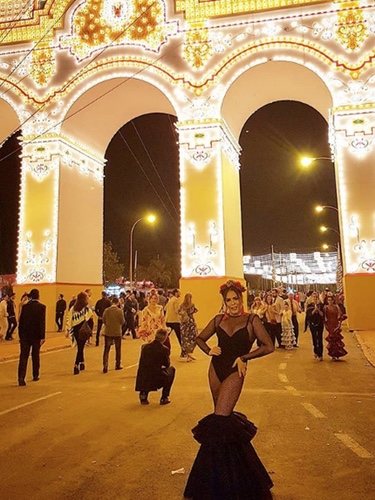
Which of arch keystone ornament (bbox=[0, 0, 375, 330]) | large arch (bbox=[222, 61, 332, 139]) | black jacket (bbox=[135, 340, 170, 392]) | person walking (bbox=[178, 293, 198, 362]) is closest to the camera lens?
black jacket (bbox=[135, 340, 170, 392])

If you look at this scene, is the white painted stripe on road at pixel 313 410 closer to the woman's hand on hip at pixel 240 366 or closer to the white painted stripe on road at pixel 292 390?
the white painted stripe on road at pixel 292 390

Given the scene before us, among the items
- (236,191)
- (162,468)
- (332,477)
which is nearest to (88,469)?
(162,468)

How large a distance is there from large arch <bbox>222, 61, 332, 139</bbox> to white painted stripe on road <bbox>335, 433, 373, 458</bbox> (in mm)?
16623

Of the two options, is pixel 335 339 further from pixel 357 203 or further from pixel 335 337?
pixel 357 203

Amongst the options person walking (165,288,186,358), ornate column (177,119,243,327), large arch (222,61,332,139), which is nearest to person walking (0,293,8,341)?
ornate column (177,119,243,327)

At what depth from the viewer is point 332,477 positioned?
13.9ft

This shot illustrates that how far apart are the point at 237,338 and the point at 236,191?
18.9m

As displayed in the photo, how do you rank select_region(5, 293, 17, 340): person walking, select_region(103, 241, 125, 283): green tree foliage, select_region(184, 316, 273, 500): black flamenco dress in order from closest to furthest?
select_region(184, 316, 273, 500): black flamenco dress, select_region(5, 293, 17, 340): person walking, select_region(103, 241, 125, 283): green tree foliage

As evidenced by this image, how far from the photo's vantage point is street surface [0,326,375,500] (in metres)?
4.11

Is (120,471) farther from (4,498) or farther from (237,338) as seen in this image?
(237,338)

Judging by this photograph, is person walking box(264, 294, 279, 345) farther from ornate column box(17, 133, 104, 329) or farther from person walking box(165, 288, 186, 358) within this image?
ornate column box(17, 133, 104, 329)

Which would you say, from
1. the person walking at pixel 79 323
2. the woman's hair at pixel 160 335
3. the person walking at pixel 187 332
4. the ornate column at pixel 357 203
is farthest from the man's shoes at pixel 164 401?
the ornate column at pixel 357 203

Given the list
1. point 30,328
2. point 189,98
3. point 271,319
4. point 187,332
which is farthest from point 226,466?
point 189,98

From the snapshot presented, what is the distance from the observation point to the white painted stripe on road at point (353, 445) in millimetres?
4863
